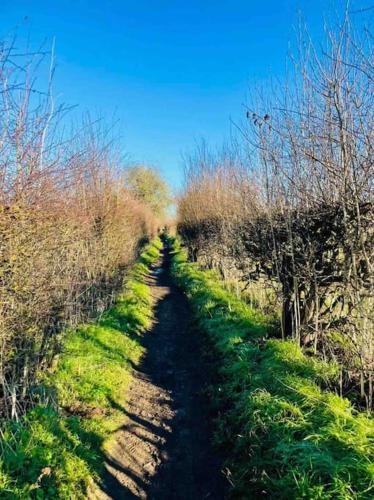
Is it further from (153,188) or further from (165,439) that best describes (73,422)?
(153,188)

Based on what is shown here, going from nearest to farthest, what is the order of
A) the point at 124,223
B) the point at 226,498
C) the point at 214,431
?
the point at 226,498, the point at 214,431, the point at 124,223

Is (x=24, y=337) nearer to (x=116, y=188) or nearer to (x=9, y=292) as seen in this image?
(x=9, y=292)

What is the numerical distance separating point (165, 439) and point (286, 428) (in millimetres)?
1629

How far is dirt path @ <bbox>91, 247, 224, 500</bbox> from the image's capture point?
12.6 ft

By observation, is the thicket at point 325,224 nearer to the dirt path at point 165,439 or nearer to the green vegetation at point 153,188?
the dirt path at point 165,439

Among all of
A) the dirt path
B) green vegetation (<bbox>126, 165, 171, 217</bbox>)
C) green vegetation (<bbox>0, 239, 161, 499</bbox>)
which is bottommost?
the dirt path

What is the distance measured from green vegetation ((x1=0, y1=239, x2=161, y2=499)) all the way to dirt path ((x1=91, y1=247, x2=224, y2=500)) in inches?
8.7

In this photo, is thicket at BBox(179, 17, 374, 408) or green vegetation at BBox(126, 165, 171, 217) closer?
thicket at BBox(179, 17, 374, 408)

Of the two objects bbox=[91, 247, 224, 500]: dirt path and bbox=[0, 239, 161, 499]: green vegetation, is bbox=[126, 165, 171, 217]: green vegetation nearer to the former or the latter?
bbox=[0, 239, 161, 499]: green vegetation

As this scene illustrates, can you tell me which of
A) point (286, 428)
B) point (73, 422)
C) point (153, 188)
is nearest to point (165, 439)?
point (73, 422)

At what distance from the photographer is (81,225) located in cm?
771

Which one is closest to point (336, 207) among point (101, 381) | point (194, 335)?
point (101, 381)

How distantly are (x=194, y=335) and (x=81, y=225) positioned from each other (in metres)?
3.63

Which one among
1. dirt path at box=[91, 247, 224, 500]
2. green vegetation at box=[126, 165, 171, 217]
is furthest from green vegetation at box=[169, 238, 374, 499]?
green vegetation at box=[126, 165, 171, 217]
